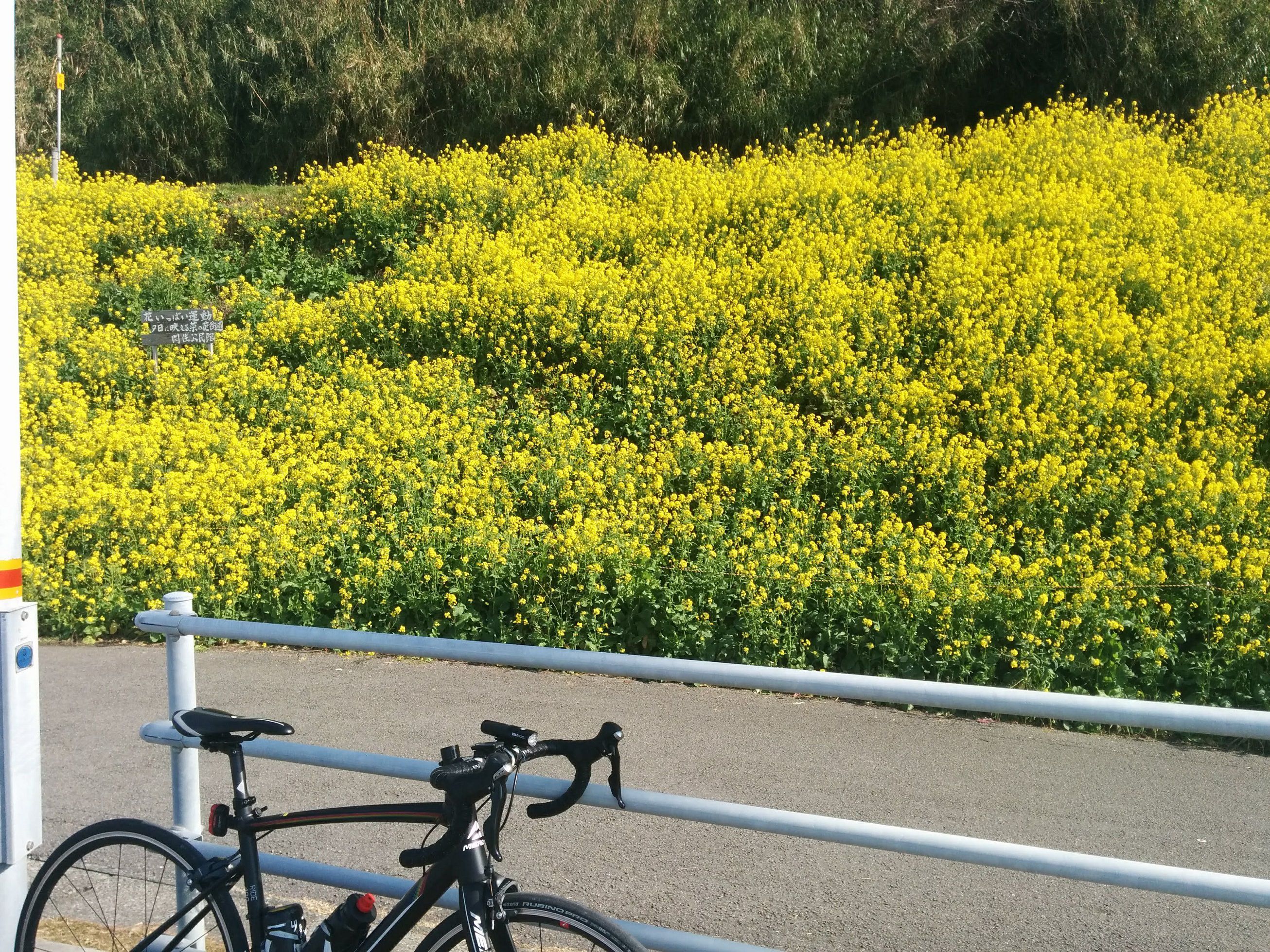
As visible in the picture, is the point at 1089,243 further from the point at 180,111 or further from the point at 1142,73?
the point at 180,111

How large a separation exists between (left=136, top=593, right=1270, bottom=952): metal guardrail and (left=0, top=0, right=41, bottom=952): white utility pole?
1.05ft

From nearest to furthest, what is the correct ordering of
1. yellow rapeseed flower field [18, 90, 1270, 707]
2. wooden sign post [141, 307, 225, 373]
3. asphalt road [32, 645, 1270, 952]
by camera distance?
asphalt road [32, 645, 1270, 952], yellow rapeseed flower field [18, 90, 1270, 707], wooden sign post [141, 307, 225, 373]

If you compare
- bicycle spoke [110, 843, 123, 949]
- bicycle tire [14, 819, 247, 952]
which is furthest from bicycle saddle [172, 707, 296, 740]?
bicycle spoke [110, 843, 123, 949]

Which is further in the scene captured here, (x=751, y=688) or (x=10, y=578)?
(x=10, y=578)

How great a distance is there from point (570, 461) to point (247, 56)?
13.1 m

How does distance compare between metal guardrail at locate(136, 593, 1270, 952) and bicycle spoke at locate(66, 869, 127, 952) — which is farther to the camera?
bicycle spoke at locate(66, 869, 127, 952)

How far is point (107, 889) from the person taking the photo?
3.40m

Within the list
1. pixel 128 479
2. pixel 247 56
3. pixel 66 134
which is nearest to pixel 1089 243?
pixel 128 479

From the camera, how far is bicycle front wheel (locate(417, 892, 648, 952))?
2.29 metres

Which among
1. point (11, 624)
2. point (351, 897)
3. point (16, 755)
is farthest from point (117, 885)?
point (351, 897)

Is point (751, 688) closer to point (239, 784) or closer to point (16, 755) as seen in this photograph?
point (239, 784)

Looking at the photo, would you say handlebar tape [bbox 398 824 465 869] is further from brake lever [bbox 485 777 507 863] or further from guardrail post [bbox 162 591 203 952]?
guardrail post [bbox 162 591 203 952]

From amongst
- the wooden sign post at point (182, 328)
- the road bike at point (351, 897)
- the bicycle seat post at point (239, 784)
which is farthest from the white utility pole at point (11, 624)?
the wooden sign post at point (182, 328)

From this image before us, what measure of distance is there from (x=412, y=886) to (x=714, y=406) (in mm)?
7572
